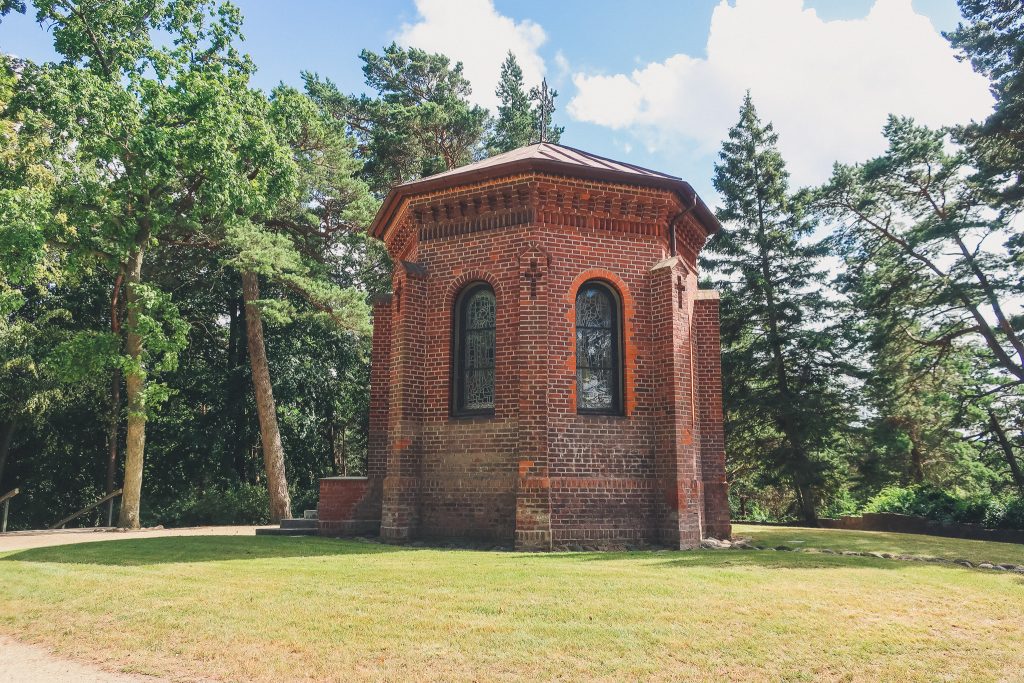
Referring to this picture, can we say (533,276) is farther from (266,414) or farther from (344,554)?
(266,414)

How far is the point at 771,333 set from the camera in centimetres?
2244

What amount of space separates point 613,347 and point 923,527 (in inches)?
367

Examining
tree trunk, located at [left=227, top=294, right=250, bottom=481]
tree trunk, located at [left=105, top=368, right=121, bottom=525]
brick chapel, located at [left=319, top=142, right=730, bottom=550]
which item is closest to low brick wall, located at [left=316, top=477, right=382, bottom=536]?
brick chapel, located at [left=319, top=142, right=730, bottom=550]

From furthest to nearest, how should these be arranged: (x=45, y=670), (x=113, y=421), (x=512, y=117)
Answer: (x=512, y=117) < (x=113, y=421) < (x=45, y=670)

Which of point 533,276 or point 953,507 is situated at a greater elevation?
point 533,276

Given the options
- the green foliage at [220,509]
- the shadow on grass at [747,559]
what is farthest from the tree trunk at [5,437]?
the shadow on grass at [747,559]

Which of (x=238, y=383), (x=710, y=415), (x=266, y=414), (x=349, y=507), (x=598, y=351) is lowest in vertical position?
(x=349, y=507)

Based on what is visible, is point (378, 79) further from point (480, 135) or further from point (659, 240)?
point (659, 240)

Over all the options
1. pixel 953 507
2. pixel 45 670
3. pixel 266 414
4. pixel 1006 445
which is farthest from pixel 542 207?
pixel 1006 445

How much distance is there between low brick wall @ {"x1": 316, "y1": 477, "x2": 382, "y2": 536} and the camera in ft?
41.7

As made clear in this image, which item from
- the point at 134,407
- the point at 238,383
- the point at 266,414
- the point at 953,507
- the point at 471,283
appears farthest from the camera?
the point at 238,383

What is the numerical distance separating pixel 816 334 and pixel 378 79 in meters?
20.3

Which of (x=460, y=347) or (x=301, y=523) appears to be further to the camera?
(x=301, y=523)

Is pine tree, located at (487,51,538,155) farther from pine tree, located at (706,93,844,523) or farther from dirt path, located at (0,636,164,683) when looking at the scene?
dirt path, located at (0,636,164,683)
